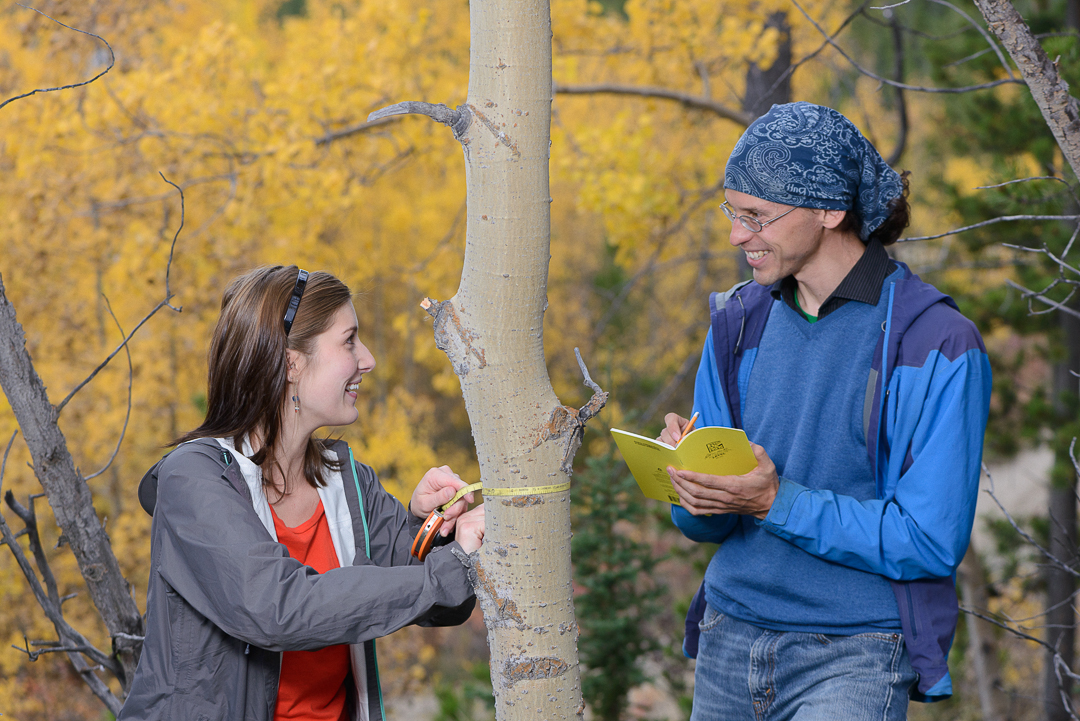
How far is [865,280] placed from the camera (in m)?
1.79

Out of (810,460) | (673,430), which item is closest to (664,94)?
(673,430)

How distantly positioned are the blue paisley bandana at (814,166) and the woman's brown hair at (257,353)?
963 mm

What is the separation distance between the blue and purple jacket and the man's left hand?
3cm

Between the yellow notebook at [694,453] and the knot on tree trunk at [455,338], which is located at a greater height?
the knot on tree trunk at [455,338]

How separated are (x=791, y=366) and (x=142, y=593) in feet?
24.7

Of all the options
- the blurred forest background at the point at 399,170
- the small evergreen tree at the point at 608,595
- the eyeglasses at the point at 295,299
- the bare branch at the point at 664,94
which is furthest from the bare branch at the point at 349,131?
the eyeglasses at the point at 295,299

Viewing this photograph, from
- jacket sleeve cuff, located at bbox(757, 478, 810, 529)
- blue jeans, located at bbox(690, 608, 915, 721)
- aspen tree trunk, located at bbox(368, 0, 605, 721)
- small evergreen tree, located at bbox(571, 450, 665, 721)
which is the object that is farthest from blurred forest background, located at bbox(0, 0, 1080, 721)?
blue jeans, located at bbox(690, 608, 915, 721)

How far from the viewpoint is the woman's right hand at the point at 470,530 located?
164 cm

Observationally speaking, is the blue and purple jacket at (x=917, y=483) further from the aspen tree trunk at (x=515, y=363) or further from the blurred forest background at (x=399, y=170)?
the blurred forest background at (x=399, y=170)

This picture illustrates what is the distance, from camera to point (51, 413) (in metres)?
1.98

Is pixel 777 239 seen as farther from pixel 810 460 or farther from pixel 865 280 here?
pixel 810 460

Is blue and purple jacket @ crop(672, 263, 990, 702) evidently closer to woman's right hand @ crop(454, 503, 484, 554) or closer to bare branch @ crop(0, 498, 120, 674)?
woman's right hand @ crop(454, 503, 484, 554)

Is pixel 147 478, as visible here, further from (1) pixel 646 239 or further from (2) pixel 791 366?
(1) pixel 646 239

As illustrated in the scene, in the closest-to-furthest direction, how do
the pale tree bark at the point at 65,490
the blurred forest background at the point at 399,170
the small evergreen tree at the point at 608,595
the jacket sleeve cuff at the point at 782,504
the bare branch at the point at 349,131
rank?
the jacket sleeve cuff at the point at 782,504 < the pale tree bark at the point at 65,490 < the small evergreen tree at the point at 608,595 < the blurred forest background at the point at 399,170 < the bare branch at the point at 349,131
